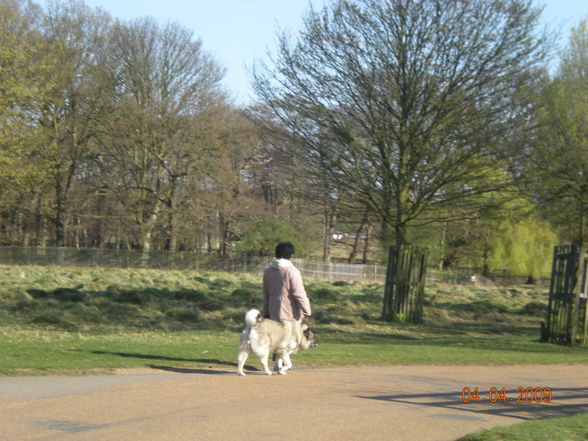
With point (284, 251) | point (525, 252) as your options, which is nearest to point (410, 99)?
point (284, 251)

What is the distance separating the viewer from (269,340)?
39.5 ft

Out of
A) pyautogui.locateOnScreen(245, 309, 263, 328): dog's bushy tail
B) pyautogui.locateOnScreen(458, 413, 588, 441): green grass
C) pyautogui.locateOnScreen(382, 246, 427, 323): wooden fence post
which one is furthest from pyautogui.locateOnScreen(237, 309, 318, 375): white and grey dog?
pyautogui.locateOnScreen(382, 246, 427, 323): wooden fence post

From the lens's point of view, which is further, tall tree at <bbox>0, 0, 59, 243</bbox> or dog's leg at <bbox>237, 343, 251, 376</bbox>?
tall tree at <bbox>0, 0, 59, 243</bbox>

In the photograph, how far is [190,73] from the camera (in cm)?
5500

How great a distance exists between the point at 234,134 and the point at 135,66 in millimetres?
8808

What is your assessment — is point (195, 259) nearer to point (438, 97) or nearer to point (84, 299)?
point (84, 299)

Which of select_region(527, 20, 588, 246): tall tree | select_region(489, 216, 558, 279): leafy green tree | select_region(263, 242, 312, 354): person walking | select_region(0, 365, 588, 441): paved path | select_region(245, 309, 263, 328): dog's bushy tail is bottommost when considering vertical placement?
select_region(0, 365, 588, 441): paved path

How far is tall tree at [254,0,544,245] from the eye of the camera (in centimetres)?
2391

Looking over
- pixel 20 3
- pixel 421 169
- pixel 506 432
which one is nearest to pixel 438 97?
pixel 421 169

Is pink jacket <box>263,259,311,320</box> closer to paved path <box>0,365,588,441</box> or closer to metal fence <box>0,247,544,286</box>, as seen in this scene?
paved path <box>0,365,588,441</box>

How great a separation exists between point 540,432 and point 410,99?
17.6 m

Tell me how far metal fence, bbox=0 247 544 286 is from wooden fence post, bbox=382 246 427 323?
31484 millimetres
